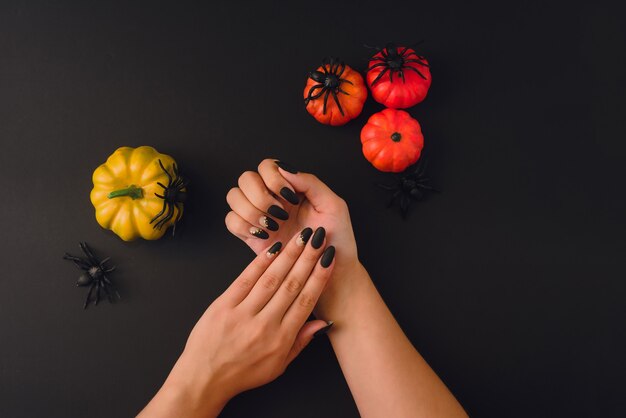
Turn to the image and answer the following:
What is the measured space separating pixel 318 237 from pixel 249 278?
0.28m

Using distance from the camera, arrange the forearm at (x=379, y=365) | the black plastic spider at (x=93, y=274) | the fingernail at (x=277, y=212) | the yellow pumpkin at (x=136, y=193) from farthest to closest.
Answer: the black plastic spider at (x=93, y=274) → the yellow pumpkin at (x=136, y=193) → the fingernail at (x=277, y=212) → the forearm at (x=379, y=365)

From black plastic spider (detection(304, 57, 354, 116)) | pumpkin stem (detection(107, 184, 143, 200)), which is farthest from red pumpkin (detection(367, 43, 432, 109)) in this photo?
pumpkin stem (detection(107, 184, 143, 200))

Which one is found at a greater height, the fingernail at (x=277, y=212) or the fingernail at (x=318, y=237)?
the fingernail at (x=277, y=212)

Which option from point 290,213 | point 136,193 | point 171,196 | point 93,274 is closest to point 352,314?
point 290,213

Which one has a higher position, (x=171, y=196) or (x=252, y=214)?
(x=171, y=196)

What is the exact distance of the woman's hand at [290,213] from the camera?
1.50m

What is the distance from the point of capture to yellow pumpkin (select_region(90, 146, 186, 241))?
1631 mm

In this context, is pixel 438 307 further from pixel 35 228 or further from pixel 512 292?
pixel 35 228

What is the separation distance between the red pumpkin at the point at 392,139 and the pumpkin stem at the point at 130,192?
90cm

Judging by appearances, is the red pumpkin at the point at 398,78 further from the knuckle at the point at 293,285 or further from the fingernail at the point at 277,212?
the knuckle at the point at 293,285

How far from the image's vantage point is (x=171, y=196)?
1638 millimetres

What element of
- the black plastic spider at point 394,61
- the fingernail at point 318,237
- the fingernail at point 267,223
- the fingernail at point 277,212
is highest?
the black plastic spider at point 394,61

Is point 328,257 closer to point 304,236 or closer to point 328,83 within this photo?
point 304,236

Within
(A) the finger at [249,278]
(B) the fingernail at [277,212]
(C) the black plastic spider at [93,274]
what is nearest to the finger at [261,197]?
(B) the fingernail at [277,212]
